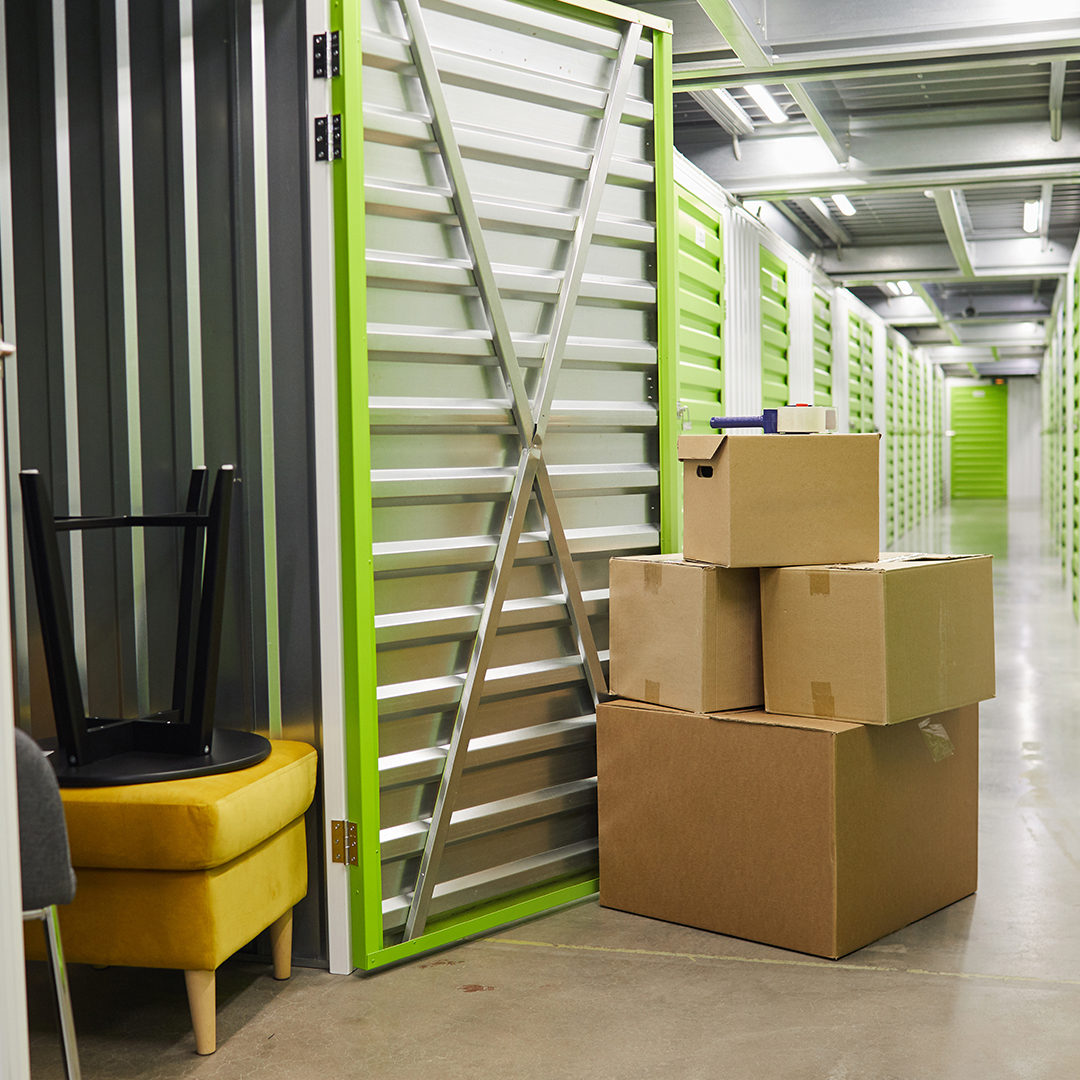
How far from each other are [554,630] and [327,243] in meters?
1.22

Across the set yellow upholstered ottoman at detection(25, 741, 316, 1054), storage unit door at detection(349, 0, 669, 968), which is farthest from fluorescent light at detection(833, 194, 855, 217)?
yellow upholstered ottoman at detection(25, 741, 316, 1054)

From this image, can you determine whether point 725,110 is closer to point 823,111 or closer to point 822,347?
point 823,111

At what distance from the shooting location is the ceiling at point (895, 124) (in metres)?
4.42

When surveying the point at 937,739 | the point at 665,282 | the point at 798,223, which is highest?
the point at 798,223

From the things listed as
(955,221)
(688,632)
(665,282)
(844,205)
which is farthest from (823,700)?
(844,205)

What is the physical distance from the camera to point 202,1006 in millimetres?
2492

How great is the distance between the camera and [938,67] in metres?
4.72

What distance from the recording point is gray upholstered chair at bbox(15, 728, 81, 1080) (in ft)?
5.88

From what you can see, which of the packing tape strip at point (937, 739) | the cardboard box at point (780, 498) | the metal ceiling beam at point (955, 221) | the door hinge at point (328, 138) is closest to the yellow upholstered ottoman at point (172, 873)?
the cardboard box at point (780, 498)

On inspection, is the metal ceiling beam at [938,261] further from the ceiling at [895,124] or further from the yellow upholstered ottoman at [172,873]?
the yellow upholstered ottoman at [172,873]

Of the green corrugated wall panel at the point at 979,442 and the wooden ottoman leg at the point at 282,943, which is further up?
the green corrugated wall panel at the point at 979,442

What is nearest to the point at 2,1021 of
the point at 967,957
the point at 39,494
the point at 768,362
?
the point at 39,494

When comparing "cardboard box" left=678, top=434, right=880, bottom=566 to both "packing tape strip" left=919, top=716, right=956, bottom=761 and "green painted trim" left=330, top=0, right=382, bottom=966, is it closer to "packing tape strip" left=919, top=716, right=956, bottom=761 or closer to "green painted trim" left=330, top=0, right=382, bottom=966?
"packing tape strip" left=919, top=716, right=956, bottom=761

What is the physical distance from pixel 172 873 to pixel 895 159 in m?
5.51
